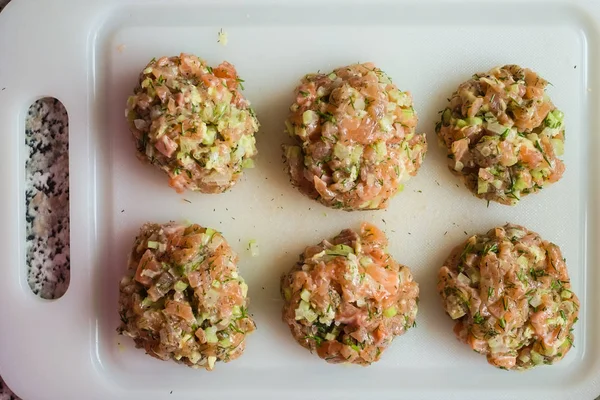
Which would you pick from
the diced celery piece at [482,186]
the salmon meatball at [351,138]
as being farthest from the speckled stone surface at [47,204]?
the diced celery piece at [482,186]

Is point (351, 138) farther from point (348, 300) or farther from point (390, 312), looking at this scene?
point (390, 312)

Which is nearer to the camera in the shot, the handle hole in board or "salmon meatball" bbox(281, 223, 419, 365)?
"salmon meatball" bbox(281, 223, 419, 365)

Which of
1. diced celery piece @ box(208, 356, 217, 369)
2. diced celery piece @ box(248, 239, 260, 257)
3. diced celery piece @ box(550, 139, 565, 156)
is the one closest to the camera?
diced celery piece @ box(208, 356, 217, 369)

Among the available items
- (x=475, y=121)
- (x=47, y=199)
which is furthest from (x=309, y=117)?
(x=47, y=199)

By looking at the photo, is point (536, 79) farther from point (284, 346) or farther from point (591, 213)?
point (284, 346)

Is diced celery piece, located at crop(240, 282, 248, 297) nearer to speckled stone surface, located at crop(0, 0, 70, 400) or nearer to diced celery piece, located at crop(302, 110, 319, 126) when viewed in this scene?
diced celery piece, located at crop(302, 110, 319, 126)

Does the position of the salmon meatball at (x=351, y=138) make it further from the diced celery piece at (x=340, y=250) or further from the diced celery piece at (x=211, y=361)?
the diced celery piece at (x=211, y=361)

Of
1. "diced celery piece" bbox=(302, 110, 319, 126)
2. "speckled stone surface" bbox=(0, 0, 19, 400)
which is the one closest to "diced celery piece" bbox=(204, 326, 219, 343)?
"diced celery piece" bbox=(302, 110, 319, 126)
